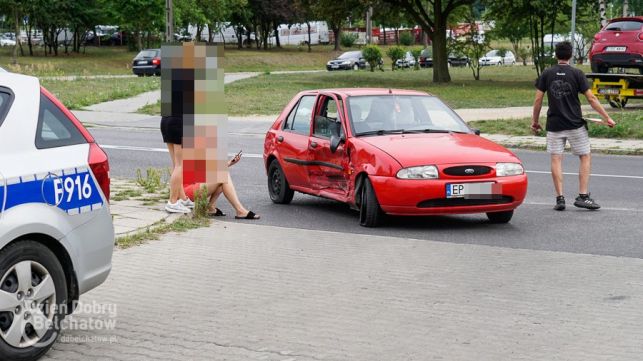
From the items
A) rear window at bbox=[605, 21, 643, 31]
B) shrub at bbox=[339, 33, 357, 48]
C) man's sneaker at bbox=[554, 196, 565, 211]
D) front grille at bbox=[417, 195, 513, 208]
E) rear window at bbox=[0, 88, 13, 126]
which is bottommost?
man's sneaker at bbox=[554, 196, 565, 211]

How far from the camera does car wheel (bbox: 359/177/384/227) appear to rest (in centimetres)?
1068

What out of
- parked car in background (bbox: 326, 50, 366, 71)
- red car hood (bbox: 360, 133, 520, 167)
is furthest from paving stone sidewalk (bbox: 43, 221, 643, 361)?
parked car in background (bbox: 326, 50, 366, 71)

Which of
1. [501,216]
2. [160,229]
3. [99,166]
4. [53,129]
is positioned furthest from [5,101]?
[501,216]

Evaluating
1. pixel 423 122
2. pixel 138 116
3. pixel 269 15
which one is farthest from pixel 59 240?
pixel 269 15

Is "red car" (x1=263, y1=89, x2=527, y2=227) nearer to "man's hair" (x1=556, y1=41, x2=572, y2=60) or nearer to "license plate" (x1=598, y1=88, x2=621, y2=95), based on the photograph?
"man's hair" (x1=556, y1=41, x2=572, y2=60)

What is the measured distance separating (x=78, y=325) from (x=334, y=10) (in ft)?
128

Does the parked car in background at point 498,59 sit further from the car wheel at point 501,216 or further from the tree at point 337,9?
the car wheel at point 501,216

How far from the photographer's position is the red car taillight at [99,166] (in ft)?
20.1

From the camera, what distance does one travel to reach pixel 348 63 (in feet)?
219

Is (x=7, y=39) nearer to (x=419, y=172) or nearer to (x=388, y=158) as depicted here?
(x=388, y=158)

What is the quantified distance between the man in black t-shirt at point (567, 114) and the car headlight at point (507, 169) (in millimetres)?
1326

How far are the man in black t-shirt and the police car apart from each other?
6923 millimetres

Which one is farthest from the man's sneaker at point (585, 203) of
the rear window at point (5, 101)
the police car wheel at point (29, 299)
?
the rear window at point (5, 101)

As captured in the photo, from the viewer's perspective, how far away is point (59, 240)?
5.82m
